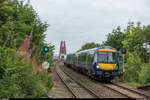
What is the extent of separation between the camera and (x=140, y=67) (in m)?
16.9

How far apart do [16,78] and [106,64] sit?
32.6 feet

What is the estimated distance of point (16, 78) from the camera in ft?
23.8

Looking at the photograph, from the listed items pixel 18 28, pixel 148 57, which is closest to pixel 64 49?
pixel 148 57

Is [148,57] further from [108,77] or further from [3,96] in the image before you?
[3,96]

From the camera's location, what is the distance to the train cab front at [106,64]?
16016 mm

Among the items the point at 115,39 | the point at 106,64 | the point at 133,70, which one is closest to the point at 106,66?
the point at 106,64

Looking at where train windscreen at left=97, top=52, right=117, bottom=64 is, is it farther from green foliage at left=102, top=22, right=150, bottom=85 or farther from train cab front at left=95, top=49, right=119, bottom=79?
green foliage at left=102, top=22, right=150, bottom=85

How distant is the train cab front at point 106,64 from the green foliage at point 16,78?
8311 mm

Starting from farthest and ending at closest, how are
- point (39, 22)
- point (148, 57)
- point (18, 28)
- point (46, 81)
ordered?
point (148, 57), point (39, 22), point (18, 28), point (46, 81)

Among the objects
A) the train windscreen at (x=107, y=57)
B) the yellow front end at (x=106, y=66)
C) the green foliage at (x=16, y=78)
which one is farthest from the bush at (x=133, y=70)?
the green foliage at (x=16, y=78)

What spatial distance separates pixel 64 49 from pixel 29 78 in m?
106

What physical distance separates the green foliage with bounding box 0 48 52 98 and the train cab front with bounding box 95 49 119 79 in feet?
27.3

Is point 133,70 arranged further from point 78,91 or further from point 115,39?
point 115,39

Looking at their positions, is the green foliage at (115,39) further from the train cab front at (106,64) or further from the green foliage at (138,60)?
the train cab front at (106,64)
